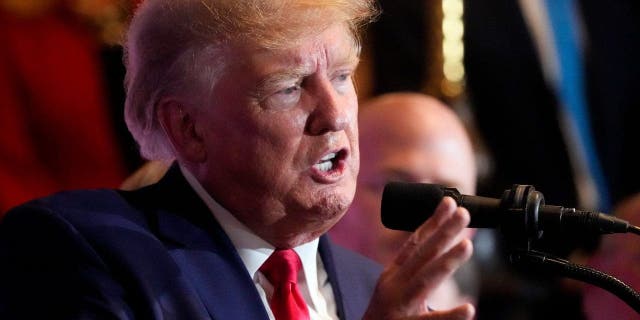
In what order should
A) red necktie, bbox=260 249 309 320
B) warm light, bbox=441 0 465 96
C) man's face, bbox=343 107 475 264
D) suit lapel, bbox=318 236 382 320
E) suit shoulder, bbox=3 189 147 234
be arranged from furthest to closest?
warm light, bbox=441 0 465 96, man's face, bbox=343 107 475 264, suit lapel, bbox=318 236 382 320, red necktie, bbox=260 249 309 320, suit shoulder, bbox=3 189 147 234

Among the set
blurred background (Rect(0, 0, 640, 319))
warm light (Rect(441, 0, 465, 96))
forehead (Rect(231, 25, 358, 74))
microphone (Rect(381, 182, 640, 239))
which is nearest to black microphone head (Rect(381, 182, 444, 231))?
microphone (Rect(381, 182, 640, 239))

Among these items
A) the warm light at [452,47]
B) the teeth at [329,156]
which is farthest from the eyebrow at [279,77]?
the warm light at [452,47]

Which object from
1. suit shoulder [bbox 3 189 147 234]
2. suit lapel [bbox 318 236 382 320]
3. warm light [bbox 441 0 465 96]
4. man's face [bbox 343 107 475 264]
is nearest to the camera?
suit shoulder [bbox 3 189 147 234]

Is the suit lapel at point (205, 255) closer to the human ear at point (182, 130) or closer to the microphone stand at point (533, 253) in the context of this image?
the human ear at point (182, 130)

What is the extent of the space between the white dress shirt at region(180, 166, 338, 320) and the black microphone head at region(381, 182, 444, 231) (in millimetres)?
331

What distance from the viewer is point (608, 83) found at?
15.6 feet

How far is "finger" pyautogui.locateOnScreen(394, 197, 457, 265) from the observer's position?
6.09ft

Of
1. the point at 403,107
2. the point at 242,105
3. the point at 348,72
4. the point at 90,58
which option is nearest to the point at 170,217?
the point at 242,105

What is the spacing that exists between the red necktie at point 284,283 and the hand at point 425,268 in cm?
30

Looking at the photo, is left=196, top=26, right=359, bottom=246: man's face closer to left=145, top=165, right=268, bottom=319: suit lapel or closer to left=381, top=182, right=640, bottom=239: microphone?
left=145, top=165, right=268, bottom=319: suit lapel

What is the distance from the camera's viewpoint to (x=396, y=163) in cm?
329

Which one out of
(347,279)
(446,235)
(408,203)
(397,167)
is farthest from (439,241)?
(397,167)

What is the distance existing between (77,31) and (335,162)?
193 cm

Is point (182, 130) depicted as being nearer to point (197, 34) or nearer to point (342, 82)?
point (197, 34)
